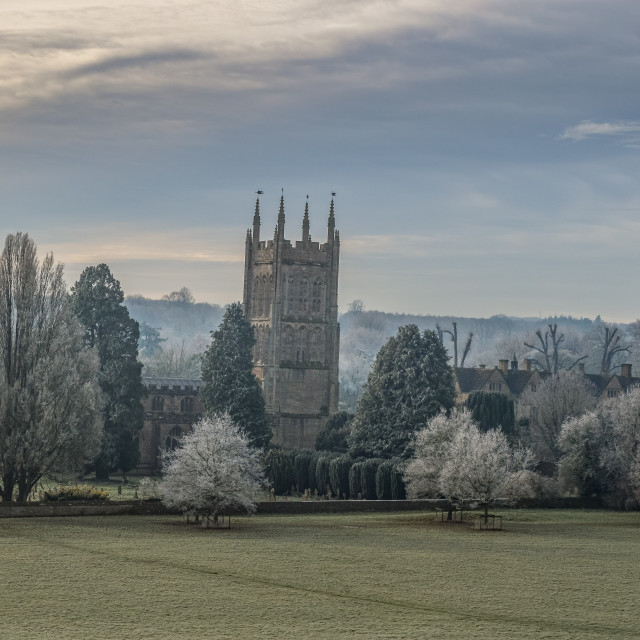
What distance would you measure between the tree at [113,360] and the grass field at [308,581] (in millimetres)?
32347

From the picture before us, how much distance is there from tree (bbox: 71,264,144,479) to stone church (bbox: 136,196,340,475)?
46.8 ft

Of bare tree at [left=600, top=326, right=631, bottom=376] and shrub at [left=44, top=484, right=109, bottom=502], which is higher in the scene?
bare tree at [left=600, top=326, right=631, bottom=376]

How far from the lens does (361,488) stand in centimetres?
7294

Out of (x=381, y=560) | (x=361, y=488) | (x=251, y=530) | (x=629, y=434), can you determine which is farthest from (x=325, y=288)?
(x=381, y=560)

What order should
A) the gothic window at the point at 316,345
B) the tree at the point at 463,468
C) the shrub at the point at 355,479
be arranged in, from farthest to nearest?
the gothic window at the point at 316,345 < the shrub at the point at 355,479 < the tree at the point at 463,468

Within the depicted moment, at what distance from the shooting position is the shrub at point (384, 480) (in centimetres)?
7081

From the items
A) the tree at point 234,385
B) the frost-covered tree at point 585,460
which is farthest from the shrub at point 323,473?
the frost-covered tree at point 585,460

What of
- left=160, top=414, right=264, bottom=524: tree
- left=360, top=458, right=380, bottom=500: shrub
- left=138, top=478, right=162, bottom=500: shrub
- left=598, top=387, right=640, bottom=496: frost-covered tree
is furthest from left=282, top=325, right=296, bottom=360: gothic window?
left=160, top=414, right=264, bottom=524: tree

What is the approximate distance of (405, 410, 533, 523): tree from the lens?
54312 millimetres

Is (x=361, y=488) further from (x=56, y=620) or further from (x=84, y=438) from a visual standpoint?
(x=56, y=620)

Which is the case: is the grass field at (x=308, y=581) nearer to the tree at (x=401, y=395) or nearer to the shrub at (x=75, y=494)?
the shrub at (x=75, y=494)

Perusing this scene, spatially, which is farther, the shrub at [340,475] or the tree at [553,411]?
the tree at [553,411]

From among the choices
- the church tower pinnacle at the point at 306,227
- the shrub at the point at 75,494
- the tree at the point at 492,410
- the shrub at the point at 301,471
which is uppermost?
the church tower pinnacle at the point at 306,227

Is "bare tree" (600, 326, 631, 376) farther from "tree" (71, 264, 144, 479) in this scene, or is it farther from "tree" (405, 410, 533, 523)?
"tree" (405, 410, 533, 523)
